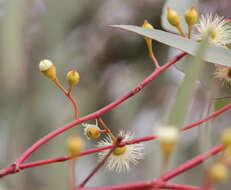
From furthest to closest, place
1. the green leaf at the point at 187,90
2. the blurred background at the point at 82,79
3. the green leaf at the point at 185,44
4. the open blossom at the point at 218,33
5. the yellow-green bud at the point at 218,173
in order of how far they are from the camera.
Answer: the blurred background at the point at 82,79
the open blossom at the point at 218,33
the green leaf at the point at 185,44
the green leaf at the point at 187,90
the yellow-green bud at the point at 218,173

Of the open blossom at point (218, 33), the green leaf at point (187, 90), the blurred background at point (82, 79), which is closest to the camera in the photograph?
the green leaf at point (187, 90)

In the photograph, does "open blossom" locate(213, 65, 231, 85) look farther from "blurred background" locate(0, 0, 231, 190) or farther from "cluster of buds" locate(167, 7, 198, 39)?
"blurred background" locate(0, 0, 231, 190)

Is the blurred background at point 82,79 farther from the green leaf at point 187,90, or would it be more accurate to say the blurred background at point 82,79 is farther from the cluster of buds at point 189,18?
the green leaf at point 187,90

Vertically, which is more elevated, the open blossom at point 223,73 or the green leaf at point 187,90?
the open blossom at point 223,73

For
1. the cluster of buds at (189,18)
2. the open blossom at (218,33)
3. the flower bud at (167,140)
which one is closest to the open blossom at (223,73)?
the open blossom at (218,33)

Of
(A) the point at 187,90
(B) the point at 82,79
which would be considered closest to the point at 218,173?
(A) the point at 187,90

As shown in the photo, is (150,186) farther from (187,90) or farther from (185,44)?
(185,44)
